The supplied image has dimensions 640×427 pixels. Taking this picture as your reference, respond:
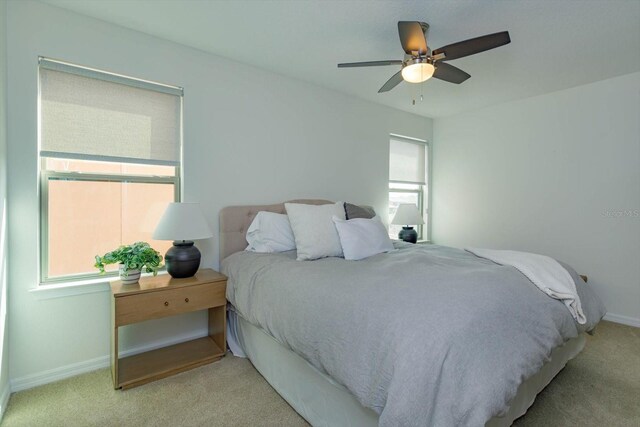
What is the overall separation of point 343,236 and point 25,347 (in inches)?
88.6

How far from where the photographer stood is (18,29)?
6.42 ft

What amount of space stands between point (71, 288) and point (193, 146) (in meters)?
1.37

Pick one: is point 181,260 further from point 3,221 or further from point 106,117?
point 106,117

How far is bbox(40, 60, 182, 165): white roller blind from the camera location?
208cm

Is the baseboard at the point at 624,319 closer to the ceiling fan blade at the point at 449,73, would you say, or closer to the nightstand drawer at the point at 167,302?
the ceiling fan blade at the point at 449,73

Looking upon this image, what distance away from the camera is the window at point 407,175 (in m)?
4.32

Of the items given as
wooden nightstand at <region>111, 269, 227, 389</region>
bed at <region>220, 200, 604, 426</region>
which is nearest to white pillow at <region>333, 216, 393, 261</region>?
bed at <region>220, 200, 604, 426</region>

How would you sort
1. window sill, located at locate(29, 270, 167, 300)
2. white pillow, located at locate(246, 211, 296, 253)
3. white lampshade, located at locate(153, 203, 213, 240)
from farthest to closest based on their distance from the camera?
1. white pillow, located at locate(246, 211, 296, 253)
2. white lampshade, located at locate(153, 203, 213, 240)
3. window sill, located at locate(29, 270, 167, 300)

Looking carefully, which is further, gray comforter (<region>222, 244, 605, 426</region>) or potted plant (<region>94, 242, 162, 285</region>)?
potted plant (<region>94, 242, 162, 285</region>)

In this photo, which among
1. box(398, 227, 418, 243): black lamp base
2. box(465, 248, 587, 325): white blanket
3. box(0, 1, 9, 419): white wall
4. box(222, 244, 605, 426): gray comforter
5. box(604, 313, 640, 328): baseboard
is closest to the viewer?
box(222, 244, 605, 426): gray comforter

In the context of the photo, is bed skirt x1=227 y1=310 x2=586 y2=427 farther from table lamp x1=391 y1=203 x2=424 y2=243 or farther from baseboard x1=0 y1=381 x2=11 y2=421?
table lamp x1=391 y1=203 x2=424 y2=243

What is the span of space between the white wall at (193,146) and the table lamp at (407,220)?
0.24 metres

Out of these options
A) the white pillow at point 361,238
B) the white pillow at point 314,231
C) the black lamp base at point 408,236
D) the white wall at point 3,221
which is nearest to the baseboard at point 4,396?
the white wall at point 3,221

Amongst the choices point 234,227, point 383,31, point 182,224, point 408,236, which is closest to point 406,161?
point 408,236
